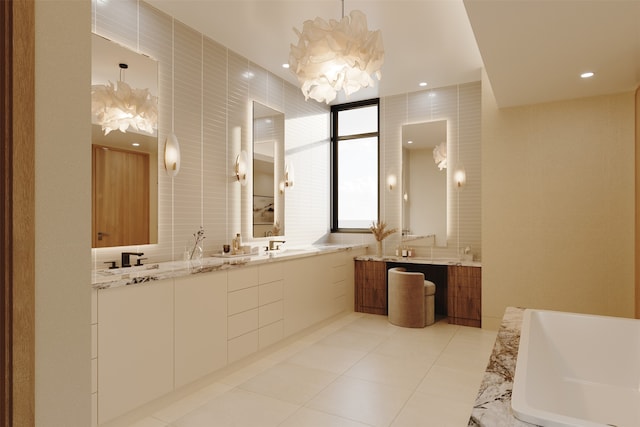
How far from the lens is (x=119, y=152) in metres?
2.97

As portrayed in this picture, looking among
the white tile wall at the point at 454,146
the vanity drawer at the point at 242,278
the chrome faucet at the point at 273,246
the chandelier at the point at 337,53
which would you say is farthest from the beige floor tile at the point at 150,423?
the white tile wall at the point at 454,146

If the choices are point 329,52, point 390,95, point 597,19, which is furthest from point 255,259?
point 390,95

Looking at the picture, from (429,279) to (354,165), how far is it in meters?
2.06

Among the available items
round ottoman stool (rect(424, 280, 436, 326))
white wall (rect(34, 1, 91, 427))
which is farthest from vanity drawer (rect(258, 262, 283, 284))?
white wall (rect(34, 1, 91, 427))

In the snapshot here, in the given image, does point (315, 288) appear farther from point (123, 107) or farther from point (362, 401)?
point (123, 107)

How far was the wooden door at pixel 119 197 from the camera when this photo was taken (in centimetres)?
281

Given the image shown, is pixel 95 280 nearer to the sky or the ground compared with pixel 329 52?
nearer to the ground

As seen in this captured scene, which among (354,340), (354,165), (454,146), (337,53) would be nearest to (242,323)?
(354,340)

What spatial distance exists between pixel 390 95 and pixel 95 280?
15.3ft

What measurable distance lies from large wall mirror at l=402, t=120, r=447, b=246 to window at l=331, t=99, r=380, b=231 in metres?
0.48

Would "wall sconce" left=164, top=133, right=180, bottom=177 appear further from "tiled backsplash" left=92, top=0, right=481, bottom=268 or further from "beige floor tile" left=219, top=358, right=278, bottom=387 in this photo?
"beige floor tile" left=219, top=358, right=278, bottom=387

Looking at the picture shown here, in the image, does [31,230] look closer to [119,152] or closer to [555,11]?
[119,152]

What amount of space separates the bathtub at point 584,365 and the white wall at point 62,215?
2.02m

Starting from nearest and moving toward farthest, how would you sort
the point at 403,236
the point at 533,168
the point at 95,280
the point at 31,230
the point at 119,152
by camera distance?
the point at 31,230 → the point at 95,280 → the point at 119,152 → the point at 533,168 → the point at 403,236
